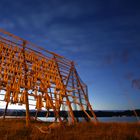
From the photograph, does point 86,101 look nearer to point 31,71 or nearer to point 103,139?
point 31,71

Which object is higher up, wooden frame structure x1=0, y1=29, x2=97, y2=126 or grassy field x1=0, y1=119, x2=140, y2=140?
wooden frame structure x1=0, y1=29, x2=97, y2=126

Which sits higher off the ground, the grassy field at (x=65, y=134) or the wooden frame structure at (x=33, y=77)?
the wooden frame structure at (x=33, y=77)

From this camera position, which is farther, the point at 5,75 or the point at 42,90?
the point at 42,90

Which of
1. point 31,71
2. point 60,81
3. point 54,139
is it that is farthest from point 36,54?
point 54,139

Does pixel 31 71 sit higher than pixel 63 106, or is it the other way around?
pixel 31 71

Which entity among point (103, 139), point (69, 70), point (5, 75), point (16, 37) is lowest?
point (103, 139)

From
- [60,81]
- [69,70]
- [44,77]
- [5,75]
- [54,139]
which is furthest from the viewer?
[69,70]

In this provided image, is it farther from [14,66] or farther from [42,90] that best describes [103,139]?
[14,66]

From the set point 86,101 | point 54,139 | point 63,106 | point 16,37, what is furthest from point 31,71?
point 54,139

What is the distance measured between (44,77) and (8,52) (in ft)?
11.3

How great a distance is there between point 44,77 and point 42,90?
153cm

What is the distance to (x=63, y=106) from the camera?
53.9 ft

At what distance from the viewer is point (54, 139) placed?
7336 millimetres

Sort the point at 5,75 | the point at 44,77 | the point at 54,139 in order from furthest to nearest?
1. the point at 44,77
2. the point at 5,75
3. the point at 54,139
